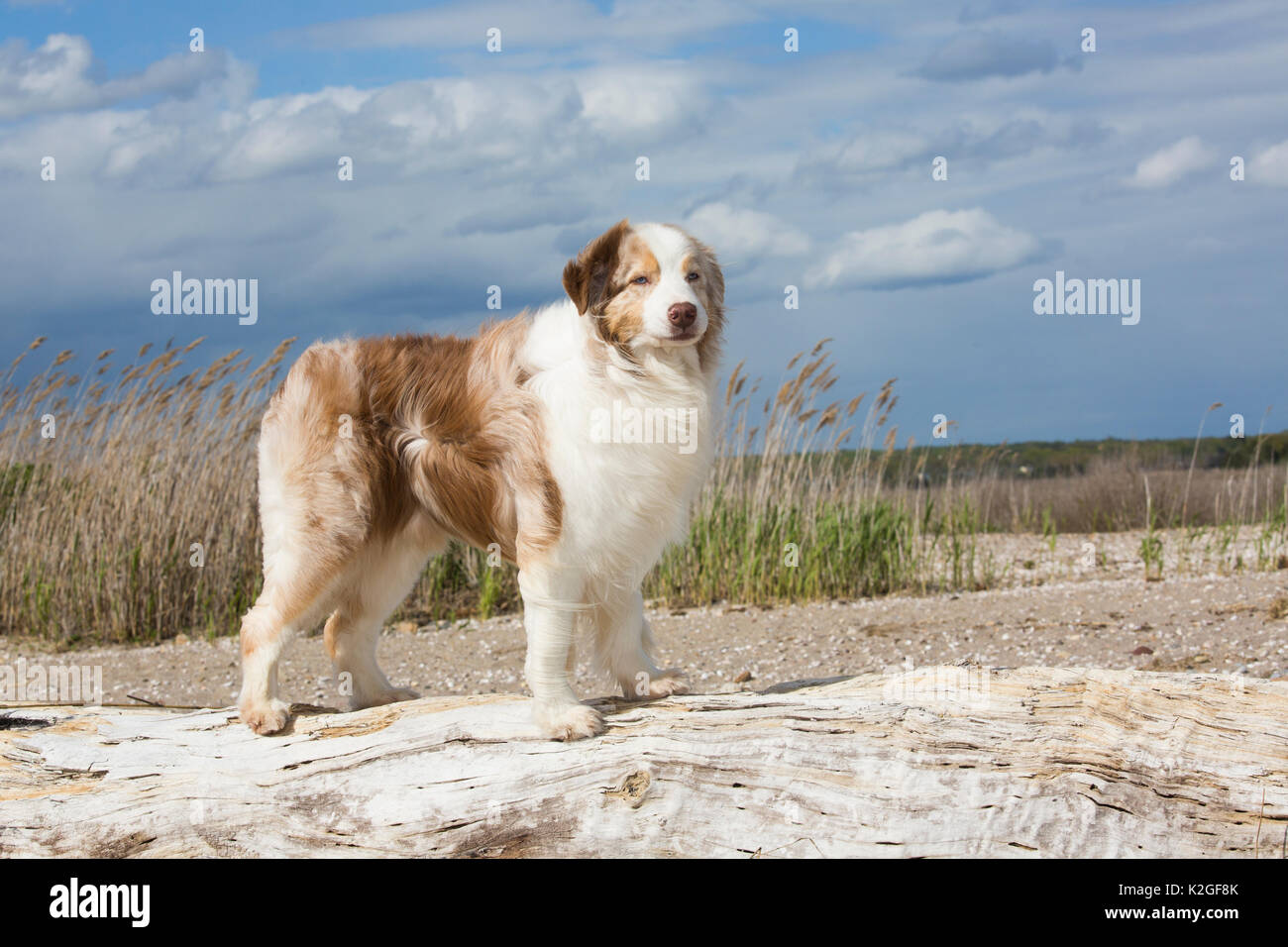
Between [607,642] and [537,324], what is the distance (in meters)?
1.41

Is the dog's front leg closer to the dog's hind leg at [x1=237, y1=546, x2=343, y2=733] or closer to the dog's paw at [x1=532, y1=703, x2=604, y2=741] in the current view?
the dog's paw at [x1=532, y1=703, x2=604, y2=741]

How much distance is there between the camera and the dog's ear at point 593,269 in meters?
4.04

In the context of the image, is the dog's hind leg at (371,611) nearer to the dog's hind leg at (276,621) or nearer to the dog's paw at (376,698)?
the dog's paw at (376,698)

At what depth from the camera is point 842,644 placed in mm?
8305

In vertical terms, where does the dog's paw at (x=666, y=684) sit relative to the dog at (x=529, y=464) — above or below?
below

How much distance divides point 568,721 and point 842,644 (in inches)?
182

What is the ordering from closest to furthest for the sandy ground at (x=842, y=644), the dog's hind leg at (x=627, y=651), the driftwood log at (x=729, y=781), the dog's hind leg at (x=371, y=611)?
the driftwood log at (x=729, y=781), the dog's hind leg at (x=627, y=651), the dog's hind leg at (x=371, y=611), the sandy ground at (x=842, y=644)

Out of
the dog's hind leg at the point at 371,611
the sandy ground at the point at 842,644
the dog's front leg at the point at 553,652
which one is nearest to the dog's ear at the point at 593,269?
the dog's front leg at the point at 553,652

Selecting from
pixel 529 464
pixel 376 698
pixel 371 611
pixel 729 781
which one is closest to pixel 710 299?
pixel 529 464

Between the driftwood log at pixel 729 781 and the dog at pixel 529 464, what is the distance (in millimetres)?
Answer: 289

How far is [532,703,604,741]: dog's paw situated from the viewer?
4.08 meters

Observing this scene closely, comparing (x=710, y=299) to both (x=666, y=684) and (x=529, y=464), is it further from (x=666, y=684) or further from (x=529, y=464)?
(x=666, y=684)

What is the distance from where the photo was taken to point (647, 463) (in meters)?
4.22

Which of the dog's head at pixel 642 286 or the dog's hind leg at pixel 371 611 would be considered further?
the dog's hind leg at pixel 371 611
